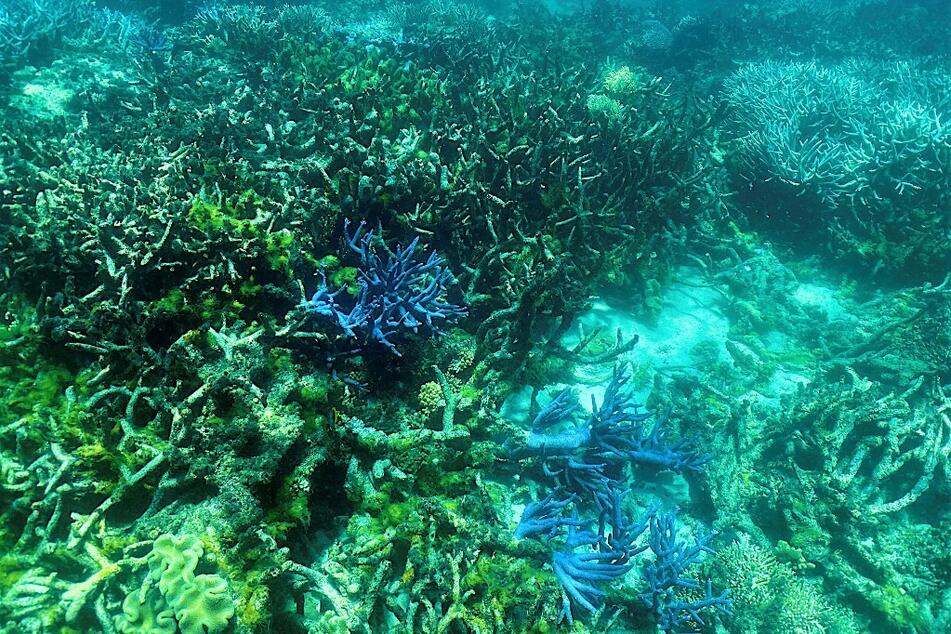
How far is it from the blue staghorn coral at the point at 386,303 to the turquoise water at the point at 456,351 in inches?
1.3

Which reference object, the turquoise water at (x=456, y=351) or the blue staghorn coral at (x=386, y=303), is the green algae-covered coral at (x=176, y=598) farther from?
the blue staghorn coral at (x=386, y=303)

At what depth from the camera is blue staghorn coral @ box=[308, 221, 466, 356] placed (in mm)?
3188

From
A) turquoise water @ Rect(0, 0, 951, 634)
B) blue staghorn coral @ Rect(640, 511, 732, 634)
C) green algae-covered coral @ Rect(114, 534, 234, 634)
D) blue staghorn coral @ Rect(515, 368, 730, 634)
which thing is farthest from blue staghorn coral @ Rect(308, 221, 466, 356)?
blue staghorn coral @ Rect(640, 511, 732, 634)

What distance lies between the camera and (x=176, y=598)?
1.92 metres

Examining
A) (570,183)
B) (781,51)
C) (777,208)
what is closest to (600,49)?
(781,51)

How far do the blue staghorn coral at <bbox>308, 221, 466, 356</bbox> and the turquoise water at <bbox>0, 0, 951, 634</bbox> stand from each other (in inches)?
1.3

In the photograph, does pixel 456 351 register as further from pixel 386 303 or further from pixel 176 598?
pixel 176 598

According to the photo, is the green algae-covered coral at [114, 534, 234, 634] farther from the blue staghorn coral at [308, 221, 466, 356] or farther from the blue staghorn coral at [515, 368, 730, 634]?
the blue staghorn coral at [515, 368, 730, 634]

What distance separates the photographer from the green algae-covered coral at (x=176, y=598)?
1908 mm

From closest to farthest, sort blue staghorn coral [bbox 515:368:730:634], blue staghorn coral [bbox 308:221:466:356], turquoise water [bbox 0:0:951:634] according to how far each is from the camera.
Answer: turquoise water [bbox 0:0:951:634], blue staghorn coral [bbox 515:368:730:634], blue staghorn coral [bbox 308:221:466:356]

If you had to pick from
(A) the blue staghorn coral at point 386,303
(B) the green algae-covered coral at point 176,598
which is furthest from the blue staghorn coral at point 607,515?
(B) the green algae-covered coral at point 176,598

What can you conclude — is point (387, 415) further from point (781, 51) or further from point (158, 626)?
point (781, 51)

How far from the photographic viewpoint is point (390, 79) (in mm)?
6305

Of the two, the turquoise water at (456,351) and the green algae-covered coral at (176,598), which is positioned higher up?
the turquoise water at (456,351)
